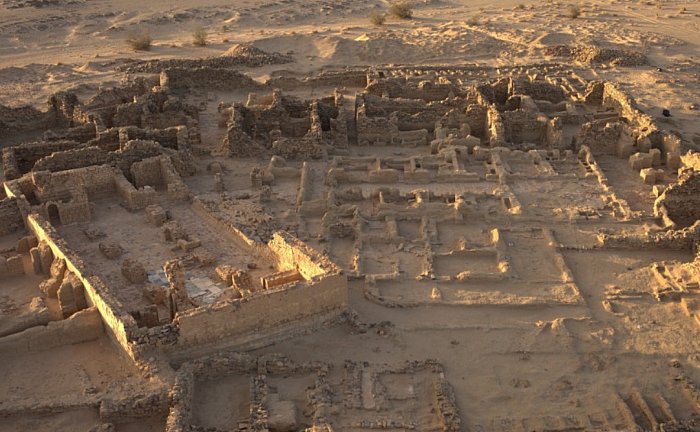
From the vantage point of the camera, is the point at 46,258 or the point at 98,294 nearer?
the point at 98,294

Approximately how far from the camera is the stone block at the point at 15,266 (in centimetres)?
1502

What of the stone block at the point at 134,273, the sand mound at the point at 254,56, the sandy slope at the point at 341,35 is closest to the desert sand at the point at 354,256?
the stone block at the point at 134,273

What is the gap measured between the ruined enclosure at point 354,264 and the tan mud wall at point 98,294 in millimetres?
70

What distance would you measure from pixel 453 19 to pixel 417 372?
3416 centimetres

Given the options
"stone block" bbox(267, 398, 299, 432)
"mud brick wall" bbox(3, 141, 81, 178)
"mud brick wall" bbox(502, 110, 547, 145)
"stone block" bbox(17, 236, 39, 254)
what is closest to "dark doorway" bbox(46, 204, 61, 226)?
"stone block" bbox(17, 236, 39, 254)

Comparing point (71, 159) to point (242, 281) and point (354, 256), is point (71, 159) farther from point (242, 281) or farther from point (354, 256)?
point (354, 256)

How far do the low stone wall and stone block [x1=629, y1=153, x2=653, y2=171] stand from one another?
15.2 m

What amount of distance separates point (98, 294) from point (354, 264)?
5.32 metres

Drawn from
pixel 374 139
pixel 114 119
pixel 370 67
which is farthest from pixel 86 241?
pixel 370 67

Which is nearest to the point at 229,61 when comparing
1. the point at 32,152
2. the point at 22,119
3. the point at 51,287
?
the point at 22,119

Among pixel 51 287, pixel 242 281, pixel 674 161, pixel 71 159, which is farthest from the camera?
pixel 674 161

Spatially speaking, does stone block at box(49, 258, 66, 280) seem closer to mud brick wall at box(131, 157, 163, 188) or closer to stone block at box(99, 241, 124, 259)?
stone block at box(99, 241, 124, 259)

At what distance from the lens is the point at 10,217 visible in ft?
55.5

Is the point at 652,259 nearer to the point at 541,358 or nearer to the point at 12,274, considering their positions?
the point at 541,358
